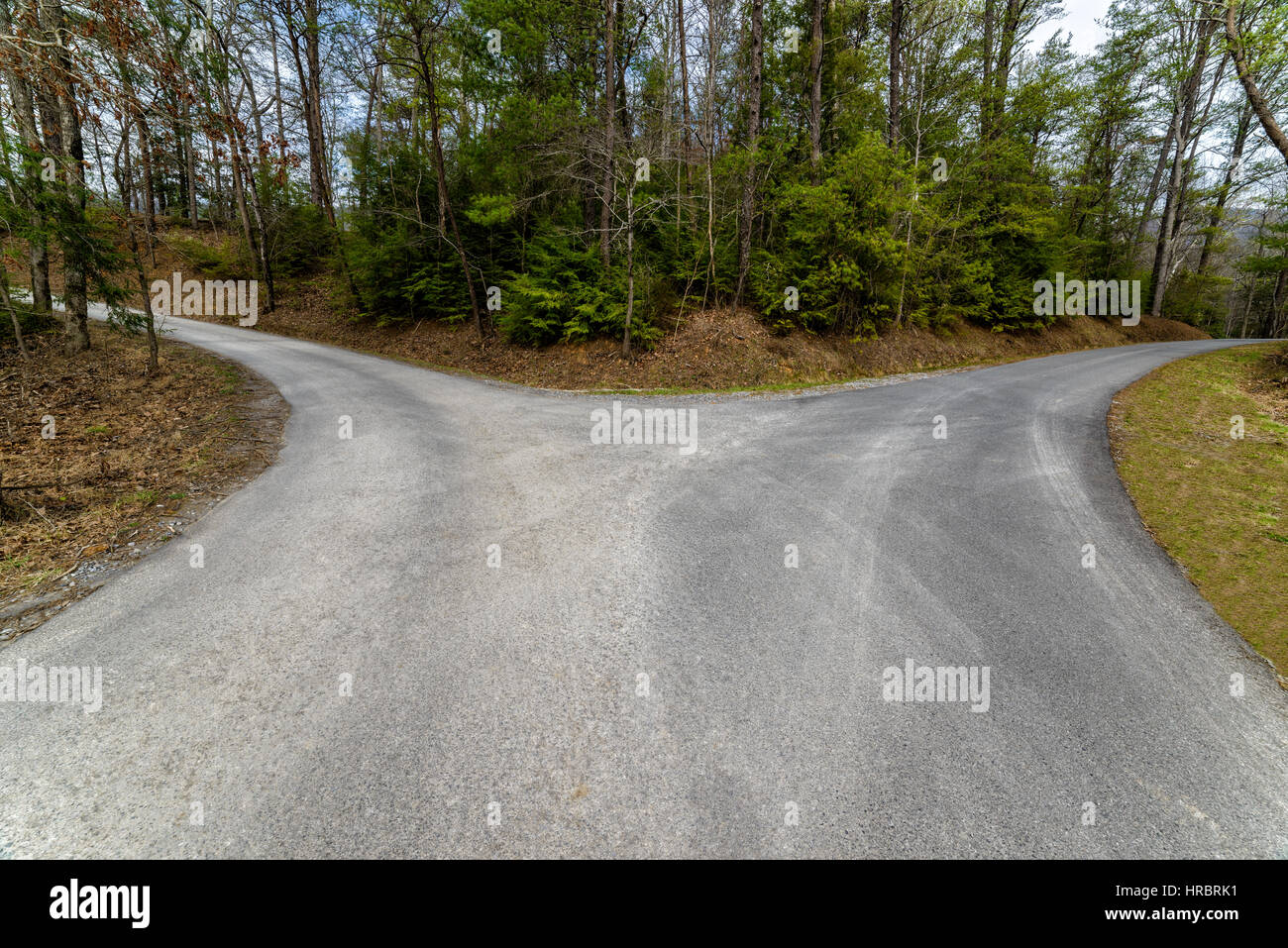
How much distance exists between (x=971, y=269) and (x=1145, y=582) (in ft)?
60.3

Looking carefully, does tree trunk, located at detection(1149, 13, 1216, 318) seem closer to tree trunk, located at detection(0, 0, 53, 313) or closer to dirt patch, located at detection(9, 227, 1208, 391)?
dirt patch, located at detection(9, 227, 1208, 391)

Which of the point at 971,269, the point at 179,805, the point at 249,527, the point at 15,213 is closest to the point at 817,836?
the point at 179,805

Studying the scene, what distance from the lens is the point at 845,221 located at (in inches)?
522

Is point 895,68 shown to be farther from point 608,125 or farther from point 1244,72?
point 608,125

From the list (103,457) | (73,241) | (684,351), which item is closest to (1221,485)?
(684,351)

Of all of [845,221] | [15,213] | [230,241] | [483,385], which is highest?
[230,241]

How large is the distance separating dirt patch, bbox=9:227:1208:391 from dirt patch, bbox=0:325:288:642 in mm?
2771

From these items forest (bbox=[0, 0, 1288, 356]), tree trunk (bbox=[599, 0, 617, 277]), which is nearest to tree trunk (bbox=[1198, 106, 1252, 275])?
forest (bbox=[0, 0, 1288, 356])

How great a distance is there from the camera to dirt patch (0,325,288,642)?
4180 millimetres

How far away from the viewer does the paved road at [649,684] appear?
85.4 inches

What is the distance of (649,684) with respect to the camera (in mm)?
2955

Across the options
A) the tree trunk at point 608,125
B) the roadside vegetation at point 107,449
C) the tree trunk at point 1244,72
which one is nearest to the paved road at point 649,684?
the roadside vegetation at point 107,449

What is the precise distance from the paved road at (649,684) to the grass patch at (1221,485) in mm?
241
